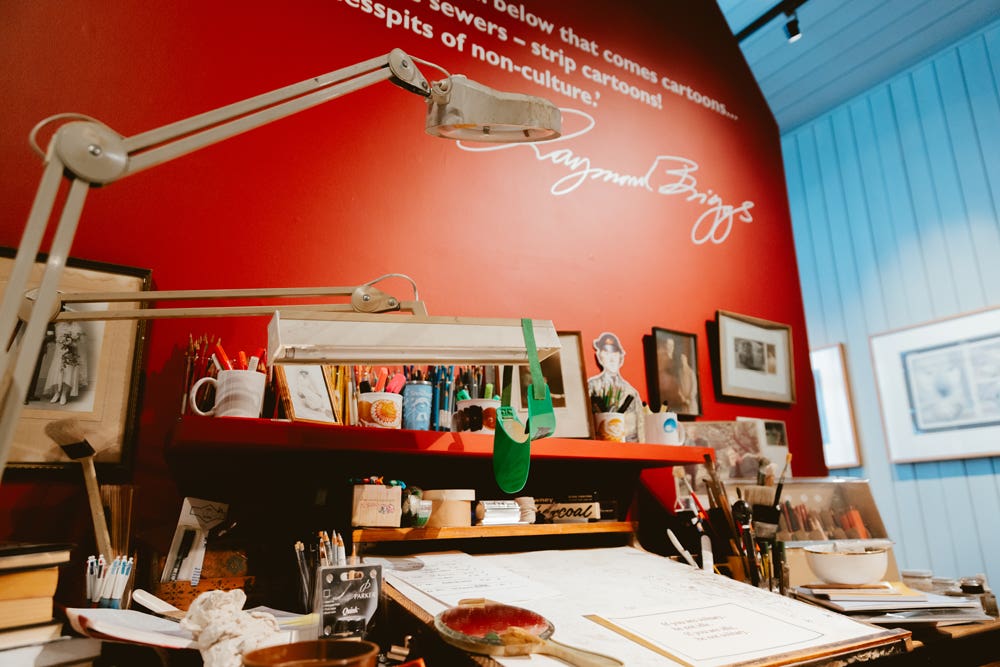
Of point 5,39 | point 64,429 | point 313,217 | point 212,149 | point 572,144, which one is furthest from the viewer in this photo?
point 572,144

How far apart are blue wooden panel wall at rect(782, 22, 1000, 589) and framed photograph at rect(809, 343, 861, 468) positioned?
51 millimetres

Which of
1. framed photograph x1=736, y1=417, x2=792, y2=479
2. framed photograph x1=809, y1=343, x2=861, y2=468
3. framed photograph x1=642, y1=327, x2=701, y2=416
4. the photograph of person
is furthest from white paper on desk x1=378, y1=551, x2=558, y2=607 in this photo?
framed photograph x1=809, y1=343, x2=861, y2=468

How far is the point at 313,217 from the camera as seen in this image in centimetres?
166

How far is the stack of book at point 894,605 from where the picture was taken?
1391mm

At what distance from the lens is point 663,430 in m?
1.87

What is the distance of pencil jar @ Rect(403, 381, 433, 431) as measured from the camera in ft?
4.69

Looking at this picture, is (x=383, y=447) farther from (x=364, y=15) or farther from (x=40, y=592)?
(x=364, y=15)

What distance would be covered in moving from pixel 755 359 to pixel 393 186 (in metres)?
1.54

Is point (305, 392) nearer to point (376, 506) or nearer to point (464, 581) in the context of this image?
point (376, 506)

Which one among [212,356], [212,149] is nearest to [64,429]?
[212,356]

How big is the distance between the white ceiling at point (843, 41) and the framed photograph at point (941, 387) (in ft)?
4.74

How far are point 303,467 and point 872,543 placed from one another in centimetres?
163

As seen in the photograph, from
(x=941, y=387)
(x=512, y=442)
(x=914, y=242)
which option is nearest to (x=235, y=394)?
(x=512, y=442)

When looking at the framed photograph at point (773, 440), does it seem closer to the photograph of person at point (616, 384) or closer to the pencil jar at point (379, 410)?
the photograph of person at point (616, 384)
